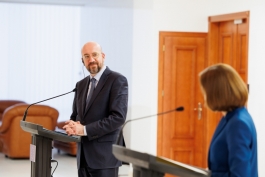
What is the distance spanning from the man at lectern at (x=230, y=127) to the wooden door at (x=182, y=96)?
17.1ft

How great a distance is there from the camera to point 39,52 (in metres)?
12.4

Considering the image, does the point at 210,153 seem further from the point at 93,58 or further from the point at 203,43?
the point at 203,43

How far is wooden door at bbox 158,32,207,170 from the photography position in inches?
304

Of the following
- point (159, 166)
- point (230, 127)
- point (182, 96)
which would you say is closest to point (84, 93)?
point (159, 166)

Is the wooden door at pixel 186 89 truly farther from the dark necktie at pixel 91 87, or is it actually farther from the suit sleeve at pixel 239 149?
the suit sleeve at pixel 239 149

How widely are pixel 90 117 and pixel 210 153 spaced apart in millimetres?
1480

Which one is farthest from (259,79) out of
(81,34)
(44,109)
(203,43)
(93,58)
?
(81,34)

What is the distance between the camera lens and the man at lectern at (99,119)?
376 cm

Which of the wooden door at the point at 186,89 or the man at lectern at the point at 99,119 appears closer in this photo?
the man at lectern at the point at 99,119

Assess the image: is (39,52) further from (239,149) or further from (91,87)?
(239,149)

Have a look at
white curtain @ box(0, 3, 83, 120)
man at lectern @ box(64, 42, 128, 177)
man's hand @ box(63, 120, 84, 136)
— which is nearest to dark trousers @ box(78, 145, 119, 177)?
man at lectern @ box(64, 42, 128, 177)

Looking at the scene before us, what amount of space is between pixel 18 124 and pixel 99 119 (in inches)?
212

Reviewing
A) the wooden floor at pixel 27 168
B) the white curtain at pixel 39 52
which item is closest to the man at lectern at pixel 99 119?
the wooden floor at pixel 27 168

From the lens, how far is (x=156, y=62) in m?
7.70
